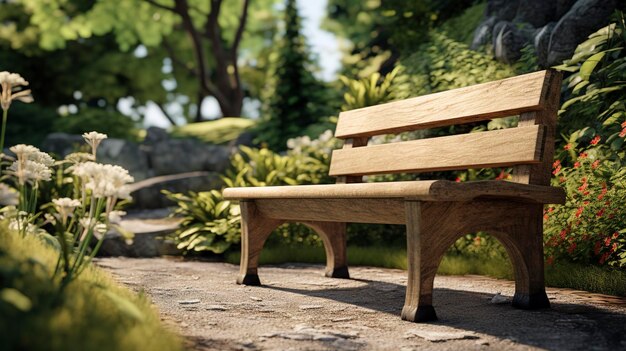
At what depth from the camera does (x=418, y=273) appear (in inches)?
125

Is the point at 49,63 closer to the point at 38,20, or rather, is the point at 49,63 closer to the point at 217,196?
the point at 38,20

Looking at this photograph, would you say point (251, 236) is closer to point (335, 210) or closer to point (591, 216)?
point (335, 210)

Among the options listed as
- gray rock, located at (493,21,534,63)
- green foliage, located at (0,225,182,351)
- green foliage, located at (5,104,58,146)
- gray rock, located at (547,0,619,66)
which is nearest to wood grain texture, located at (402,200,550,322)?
green foliage, located at (0,225,182,351)

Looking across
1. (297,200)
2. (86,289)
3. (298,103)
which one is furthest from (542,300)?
(298,103)

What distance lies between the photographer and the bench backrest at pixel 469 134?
3.47m

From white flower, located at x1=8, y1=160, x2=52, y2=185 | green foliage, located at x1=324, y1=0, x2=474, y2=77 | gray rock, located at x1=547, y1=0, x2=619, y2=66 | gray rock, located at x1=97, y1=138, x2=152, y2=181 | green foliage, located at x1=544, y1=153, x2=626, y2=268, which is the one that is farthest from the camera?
gray rock, located at x1=97, y1=138, x2=152, y2=181

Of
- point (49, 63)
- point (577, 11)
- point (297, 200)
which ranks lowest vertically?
point (297, 200)

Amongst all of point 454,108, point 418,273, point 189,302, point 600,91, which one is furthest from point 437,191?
point 600,91

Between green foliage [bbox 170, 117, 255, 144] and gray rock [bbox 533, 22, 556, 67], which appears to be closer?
gray rock [bbox 533, 22, 556, 67]

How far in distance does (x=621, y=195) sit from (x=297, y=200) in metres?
2.13

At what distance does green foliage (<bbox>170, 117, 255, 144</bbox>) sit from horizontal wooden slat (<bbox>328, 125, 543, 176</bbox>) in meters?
7.45

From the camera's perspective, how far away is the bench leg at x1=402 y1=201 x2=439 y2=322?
124 inches

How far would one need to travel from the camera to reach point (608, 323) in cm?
306

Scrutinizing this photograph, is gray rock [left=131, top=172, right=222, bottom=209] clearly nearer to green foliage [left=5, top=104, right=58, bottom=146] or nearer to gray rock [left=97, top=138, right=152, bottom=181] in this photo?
gray rock [left=97, top=138, right=152, bottom=181]
